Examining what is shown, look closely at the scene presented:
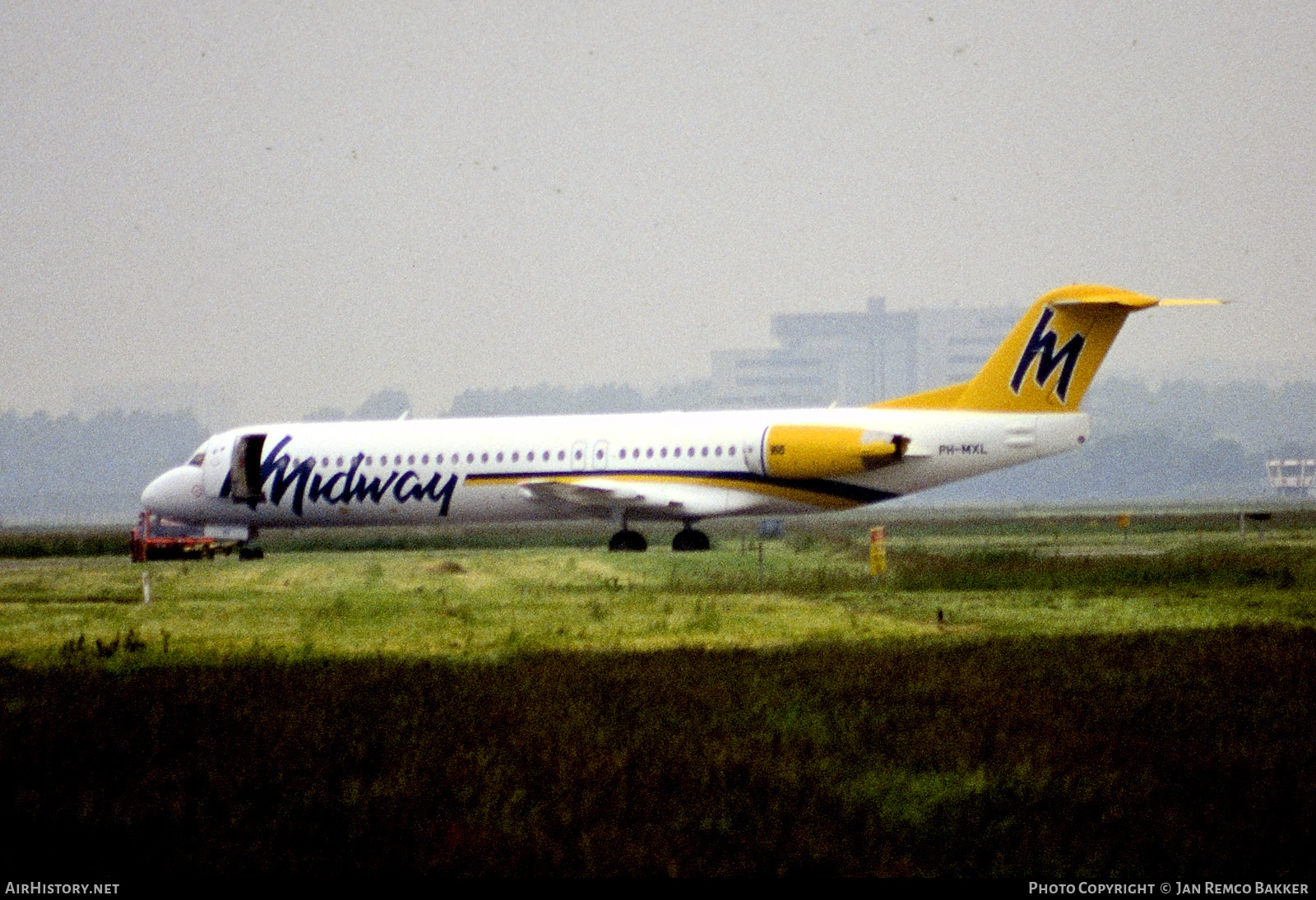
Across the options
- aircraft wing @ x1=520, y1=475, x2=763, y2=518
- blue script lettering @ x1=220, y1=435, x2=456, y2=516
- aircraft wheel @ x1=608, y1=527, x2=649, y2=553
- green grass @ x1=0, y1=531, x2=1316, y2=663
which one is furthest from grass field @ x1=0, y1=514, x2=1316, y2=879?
blue script lettering @ x1=220, y1=435, x2=456, y2=516

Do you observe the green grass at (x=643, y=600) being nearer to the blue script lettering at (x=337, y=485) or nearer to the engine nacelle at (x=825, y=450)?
the engine nacelle at (x=825, y=450)

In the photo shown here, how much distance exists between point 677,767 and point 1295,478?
139 metres

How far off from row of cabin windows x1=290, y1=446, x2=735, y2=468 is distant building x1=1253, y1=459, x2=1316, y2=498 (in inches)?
4184

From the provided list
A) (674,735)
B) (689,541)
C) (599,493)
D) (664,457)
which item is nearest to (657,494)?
(664,457)

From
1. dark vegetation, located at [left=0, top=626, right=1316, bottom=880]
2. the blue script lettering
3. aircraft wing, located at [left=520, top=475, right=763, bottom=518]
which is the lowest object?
dark vegetation, located at [left=0, top=626, right=1316, bottom=880]

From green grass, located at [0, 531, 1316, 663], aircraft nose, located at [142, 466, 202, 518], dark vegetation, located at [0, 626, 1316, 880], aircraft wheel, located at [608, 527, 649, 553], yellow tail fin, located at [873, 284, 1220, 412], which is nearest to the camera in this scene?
dark vegetation, located at [0, 626, 1316, 880]

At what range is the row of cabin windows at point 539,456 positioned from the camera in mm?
35656

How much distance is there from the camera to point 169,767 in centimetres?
1038

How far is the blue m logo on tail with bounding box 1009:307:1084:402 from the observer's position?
32.9 m

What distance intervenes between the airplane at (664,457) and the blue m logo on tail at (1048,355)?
0.08ft

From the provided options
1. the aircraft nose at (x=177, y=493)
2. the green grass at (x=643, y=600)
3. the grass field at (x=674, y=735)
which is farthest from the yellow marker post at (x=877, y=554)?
the aircraft nose at (x=177, y=493)

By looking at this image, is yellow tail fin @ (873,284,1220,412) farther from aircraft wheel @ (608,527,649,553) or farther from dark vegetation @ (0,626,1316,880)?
dark vegetation @ (0,626,1316,880)

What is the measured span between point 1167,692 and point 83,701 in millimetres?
8278

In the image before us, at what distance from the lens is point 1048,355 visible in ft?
108
